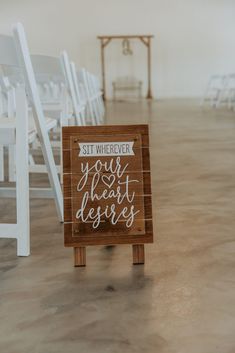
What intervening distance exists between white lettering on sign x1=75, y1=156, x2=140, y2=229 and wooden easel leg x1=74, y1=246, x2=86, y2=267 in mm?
92

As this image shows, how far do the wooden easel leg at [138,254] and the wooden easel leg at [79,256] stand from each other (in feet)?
0.51

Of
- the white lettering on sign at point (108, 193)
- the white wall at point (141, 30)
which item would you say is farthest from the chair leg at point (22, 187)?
the white wall at point (141, 30)

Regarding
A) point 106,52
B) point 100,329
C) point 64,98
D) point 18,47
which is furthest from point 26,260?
point 106,52

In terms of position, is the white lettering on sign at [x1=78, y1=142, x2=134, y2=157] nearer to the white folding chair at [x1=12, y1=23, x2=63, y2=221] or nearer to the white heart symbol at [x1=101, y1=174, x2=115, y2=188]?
the white heart symbol at [x1=101, y1=174, x2=115, y2=188]

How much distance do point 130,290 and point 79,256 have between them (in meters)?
0.25

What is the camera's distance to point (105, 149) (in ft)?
5.21

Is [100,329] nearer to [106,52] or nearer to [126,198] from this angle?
[126,198]

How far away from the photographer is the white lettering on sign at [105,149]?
158 cm

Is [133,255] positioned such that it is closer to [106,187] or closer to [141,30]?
[106,187]

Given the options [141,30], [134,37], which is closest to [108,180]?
[134,37]

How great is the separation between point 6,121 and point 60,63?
1340mm

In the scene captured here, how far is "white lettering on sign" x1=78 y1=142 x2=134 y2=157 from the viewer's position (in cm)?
158

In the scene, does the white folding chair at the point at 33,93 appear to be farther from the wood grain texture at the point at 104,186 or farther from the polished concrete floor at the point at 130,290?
the wood grain texture at the point at 104,186

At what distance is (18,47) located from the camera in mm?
1760
